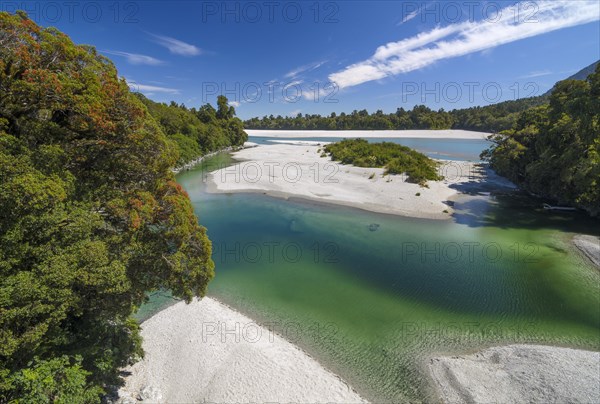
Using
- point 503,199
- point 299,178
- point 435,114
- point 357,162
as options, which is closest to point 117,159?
point 299,178

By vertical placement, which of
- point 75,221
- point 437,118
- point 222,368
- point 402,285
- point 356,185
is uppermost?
point 437,118

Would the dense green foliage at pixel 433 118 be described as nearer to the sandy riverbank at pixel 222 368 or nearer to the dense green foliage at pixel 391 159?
the dense green foliage at pixel 391 159

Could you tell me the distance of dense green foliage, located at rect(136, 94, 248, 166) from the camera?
70812 millimetres

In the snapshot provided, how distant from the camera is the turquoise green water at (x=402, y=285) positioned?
14586 mm

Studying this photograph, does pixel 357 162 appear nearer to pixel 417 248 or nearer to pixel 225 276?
pixel 417 248

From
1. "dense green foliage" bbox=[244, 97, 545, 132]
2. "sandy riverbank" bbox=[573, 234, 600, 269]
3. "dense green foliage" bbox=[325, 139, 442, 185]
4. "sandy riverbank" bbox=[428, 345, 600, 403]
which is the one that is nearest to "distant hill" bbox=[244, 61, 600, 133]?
"dense green foliage" bbox=[244, 97, 545, 132]

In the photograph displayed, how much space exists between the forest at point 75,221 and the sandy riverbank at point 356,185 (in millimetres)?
28006

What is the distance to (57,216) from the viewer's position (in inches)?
332

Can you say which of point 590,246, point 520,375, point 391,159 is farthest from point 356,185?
point 520,375

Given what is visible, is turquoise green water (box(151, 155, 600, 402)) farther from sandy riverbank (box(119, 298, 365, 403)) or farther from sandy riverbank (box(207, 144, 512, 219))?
sandy riverbank (box(207, 144, 512, 219))

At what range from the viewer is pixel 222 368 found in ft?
42.0

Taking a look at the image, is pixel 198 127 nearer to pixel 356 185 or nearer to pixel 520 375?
pixel 356 185

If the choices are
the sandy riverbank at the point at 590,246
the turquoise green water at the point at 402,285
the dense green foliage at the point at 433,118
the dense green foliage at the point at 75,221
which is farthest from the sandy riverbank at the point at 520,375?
the dense green foliage at the point at 433,118

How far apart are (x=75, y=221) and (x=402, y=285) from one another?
19.2m
